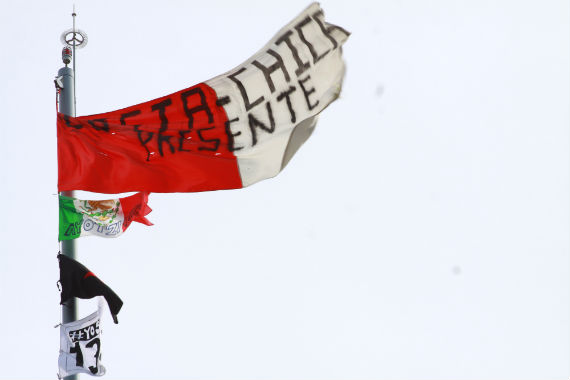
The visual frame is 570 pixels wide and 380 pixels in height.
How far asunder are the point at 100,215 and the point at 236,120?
286cm

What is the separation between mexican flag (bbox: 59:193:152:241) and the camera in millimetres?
9945

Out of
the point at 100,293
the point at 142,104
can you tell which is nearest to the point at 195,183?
the point at 142,104

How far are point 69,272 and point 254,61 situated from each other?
3556mm

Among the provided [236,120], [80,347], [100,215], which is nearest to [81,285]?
[80,347]

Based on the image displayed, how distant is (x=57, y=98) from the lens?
975cm

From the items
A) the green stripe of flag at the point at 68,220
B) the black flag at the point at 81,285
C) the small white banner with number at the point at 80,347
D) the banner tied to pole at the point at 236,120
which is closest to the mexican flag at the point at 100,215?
the green stripe of flag at the point at 68,220

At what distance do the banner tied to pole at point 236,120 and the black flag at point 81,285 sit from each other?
→ 113cm

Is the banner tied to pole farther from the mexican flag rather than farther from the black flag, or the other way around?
the black flag

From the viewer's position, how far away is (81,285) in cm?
931

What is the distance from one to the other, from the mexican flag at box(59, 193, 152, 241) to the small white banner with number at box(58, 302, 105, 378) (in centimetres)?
115

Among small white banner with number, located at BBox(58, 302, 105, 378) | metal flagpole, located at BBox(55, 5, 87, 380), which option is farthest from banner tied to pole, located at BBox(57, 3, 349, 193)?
small white banner with number, located at BBox(58, 302, 105, 378)

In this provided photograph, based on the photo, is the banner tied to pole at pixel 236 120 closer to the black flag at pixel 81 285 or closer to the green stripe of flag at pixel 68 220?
the green stripe of flag at pixel 68 220

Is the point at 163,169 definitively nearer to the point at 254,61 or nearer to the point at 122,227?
the point at 254,61

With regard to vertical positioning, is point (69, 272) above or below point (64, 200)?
below
